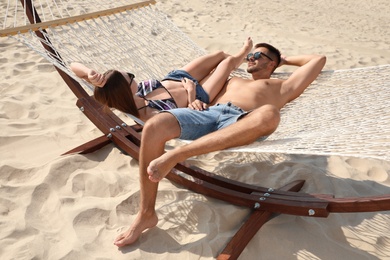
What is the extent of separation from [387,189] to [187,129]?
1087 mm

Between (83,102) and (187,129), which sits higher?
(187,129)

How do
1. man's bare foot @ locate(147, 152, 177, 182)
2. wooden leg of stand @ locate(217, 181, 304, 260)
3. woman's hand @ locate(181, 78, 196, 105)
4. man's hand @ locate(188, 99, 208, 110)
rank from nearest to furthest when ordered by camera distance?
1. man's bare foot @ locate(147, 152, 177, 182)
2. wooden leg of stand @ locate(217, 181, 304, 260)
3. man's hand @ locate(188, 99, 208, 110)
4. woman's hand @ locate(181, 78, 196, 105)

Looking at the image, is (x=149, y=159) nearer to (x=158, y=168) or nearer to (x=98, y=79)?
(x=158, y=168)

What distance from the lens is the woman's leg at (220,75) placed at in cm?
243

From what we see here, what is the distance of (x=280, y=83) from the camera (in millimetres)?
2398

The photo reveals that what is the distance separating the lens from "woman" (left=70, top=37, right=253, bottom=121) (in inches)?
79.8

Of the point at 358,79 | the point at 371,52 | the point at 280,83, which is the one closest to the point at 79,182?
the point at 280,83

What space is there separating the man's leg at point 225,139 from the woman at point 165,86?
384 mm

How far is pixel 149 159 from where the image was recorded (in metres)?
1.82

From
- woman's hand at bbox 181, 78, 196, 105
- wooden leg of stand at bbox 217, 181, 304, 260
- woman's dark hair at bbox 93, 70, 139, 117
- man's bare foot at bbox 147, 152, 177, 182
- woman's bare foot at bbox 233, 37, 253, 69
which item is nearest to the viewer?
man's bare foot at bbox 147, 152, 177, 182

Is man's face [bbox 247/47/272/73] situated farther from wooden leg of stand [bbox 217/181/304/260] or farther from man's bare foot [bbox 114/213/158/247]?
man's bare foot [bbox 114/213/158/247]

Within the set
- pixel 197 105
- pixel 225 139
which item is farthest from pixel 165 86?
pixel 225 139

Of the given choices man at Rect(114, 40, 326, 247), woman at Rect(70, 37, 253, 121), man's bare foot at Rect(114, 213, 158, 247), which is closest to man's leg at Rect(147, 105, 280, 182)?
man at Rect(114, 40, 326, 247)

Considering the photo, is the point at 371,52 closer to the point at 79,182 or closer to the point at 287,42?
the point at 287,42
